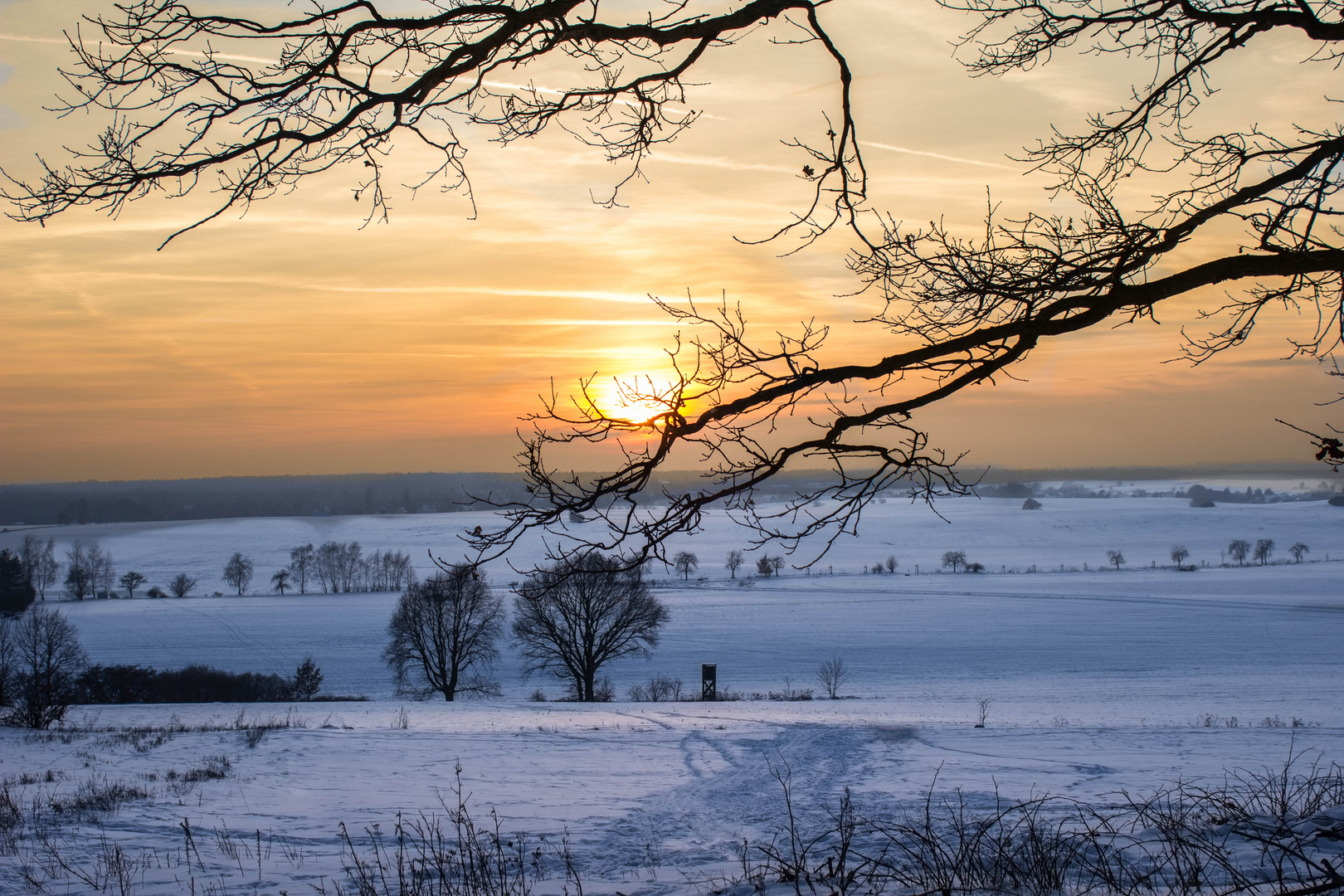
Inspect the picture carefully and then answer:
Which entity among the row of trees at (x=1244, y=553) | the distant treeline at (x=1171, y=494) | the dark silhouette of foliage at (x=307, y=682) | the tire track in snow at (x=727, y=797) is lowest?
the dark silhouette of foliage at (x=307, y=682)

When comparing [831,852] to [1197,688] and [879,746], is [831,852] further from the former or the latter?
[1197,688]

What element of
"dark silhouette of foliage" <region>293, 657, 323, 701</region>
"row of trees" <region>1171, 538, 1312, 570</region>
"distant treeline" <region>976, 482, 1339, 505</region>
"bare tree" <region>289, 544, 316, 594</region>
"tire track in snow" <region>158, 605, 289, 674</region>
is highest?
"distant treeline" <region>976, 482, 1339, 505</region>

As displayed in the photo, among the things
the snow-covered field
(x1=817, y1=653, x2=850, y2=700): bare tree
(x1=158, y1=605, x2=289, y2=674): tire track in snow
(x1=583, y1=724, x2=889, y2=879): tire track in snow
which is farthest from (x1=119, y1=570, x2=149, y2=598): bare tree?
(x1=583, y1=724, x2=889, y2=879): tire track in snow

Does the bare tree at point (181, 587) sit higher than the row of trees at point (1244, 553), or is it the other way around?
the row of trees at point (1244, 553)

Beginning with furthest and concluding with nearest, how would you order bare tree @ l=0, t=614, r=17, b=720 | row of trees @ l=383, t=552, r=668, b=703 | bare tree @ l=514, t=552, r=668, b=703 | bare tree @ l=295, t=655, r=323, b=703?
row of trees @ l=383, t=552, r=668, b=703, bare tree @ l=514, t=552, r=668, b=703, bare tree @ l=295, t=655, r=323, b=703, bare tree @ l=0, t=614, r=17, b=720

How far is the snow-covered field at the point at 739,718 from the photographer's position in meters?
8.76

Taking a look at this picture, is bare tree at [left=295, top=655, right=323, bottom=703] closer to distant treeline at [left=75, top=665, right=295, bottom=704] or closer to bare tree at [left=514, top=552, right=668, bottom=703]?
distant treeline at [left=75, top=665, right=295, bottom=704]

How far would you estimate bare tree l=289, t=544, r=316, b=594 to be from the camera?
82.7 meters

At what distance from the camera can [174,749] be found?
13383mm

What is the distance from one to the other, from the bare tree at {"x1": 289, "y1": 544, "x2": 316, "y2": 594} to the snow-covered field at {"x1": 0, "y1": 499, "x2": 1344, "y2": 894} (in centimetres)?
702

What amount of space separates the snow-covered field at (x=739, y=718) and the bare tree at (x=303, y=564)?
7.02 m

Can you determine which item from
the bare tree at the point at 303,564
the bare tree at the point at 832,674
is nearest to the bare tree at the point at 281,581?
the bare tree at the point at 303,564

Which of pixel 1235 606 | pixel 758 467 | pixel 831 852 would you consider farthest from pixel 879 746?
pixel 1235 606

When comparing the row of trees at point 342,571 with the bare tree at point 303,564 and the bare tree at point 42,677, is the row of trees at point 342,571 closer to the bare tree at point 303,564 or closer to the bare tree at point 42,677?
the bare tree at point 303,564
